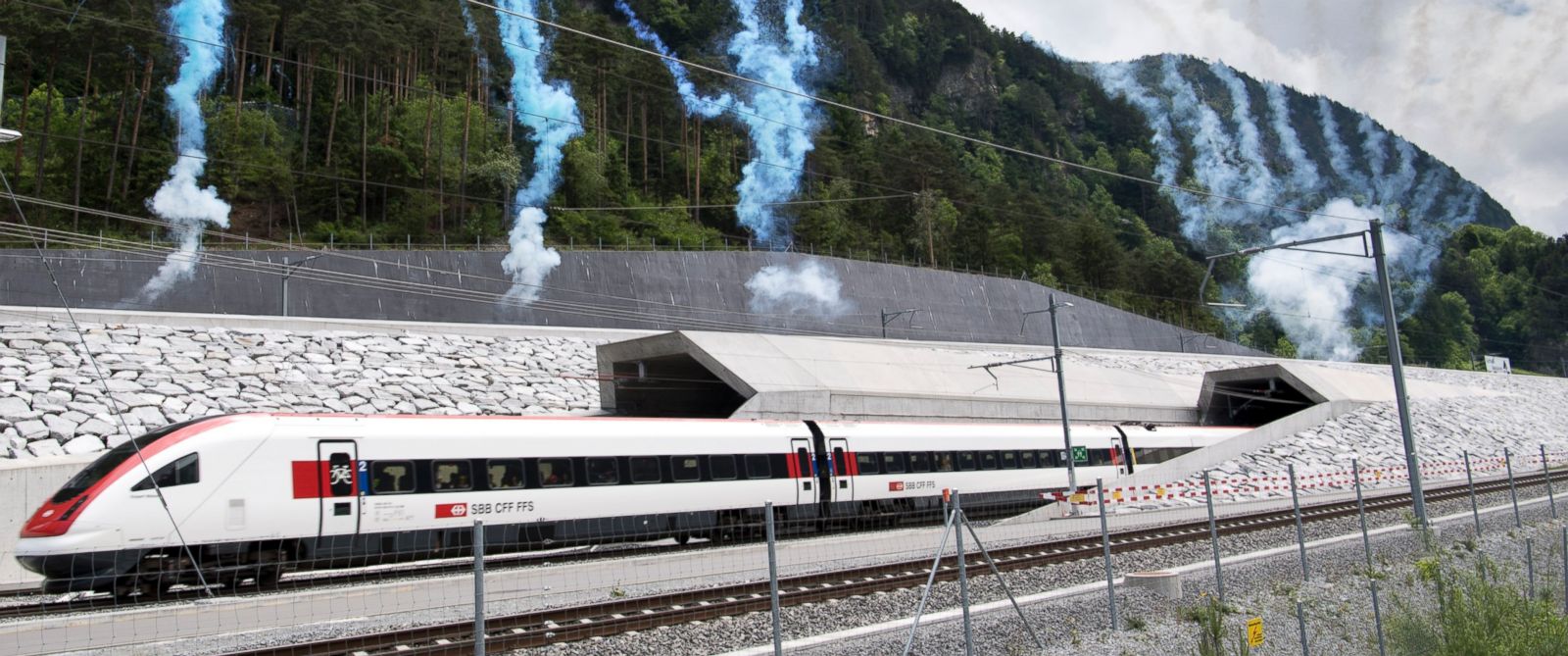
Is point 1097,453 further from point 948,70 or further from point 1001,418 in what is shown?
point 948,70

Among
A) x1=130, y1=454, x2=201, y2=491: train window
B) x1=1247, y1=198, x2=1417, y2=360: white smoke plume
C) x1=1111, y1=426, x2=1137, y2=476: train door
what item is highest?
x1=1247, y1=198, x2=1417, y2=360: white smoke plume

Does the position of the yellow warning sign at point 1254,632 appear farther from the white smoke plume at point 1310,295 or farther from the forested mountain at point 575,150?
the white smoke plume at point 1310,295

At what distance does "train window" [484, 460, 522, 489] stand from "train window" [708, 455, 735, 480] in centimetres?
409

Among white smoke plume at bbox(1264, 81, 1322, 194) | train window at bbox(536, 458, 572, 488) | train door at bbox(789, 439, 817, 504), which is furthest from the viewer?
white smoke plume at bbox(1264, 81, 1322, 194)

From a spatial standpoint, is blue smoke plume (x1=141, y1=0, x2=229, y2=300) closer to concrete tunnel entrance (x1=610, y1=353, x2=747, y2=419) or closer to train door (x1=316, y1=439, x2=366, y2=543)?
concrete tunnel entrance (x1=610, y1=353, x2=747, y2=419)

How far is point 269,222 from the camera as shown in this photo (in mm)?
53844

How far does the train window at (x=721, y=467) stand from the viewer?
2139cm

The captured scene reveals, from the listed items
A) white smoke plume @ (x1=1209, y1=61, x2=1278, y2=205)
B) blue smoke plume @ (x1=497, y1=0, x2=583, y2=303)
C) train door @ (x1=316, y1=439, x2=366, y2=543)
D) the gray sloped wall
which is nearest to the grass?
train door @ (x1=316, y1=439, x2=366, y2=543)

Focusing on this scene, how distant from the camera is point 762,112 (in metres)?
86.7

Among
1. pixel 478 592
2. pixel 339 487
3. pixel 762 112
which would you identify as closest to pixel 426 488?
pixel 339 487

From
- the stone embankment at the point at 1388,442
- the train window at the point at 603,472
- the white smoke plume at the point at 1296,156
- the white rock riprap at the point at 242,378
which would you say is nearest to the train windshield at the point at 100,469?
the white rock riprap at the point at 242,378

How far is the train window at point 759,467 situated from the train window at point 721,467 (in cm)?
40

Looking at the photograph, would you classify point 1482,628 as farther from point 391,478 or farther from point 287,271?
point 287,271

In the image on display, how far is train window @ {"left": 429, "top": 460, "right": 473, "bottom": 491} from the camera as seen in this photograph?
1745cm
